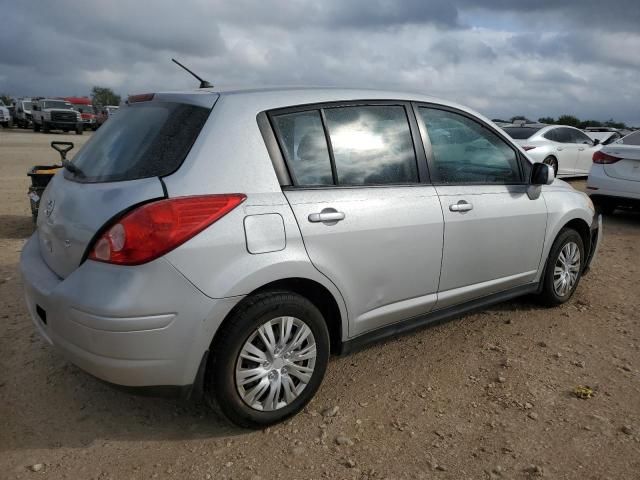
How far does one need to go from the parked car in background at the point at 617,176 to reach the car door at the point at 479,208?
4955mm

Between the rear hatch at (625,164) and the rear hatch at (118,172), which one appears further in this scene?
the rear hatch at (625,164)

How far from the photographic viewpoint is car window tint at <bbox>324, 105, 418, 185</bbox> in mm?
3076

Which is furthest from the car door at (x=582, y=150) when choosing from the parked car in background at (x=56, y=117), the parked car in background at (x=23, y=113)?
the parked car in background at (x=23, y=113)

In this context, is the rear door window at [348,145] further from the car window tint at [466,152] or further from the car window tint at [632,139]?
the car window tint at [632,139]

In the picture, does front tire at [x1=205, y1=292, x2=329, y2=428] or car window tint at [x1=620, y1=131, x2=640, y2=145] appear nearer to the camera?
front tire at [x1=205, y1=292, x2=329, y2=428]

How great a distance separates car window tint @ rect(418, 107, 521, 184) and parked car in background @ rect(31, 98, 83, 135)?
3367 centimetres

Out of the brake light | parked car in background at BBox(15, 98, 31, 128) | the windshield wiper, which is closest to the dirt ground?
the windshield wiper

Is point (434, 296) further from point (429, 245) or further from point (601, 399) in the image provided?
point (601, 399)

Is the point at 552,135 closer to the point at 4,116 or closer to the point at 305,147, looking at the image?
Result: the point at 305,147

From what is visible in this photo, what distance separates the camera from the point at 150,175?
2561 millimetres

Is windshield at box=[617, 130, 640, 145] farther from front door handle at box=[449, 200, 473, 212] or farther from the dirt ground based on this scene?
front door handle at box=[449, 200, 473, 212]

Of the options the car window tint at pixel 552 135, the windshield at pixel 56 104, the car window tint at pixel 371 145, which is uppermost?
the car window tint at pixel 371 145

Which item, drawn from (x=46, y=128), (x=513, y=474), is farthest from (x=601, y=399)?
(x=46, y=128)

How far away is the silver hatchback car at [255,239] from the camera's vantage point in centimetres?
244
